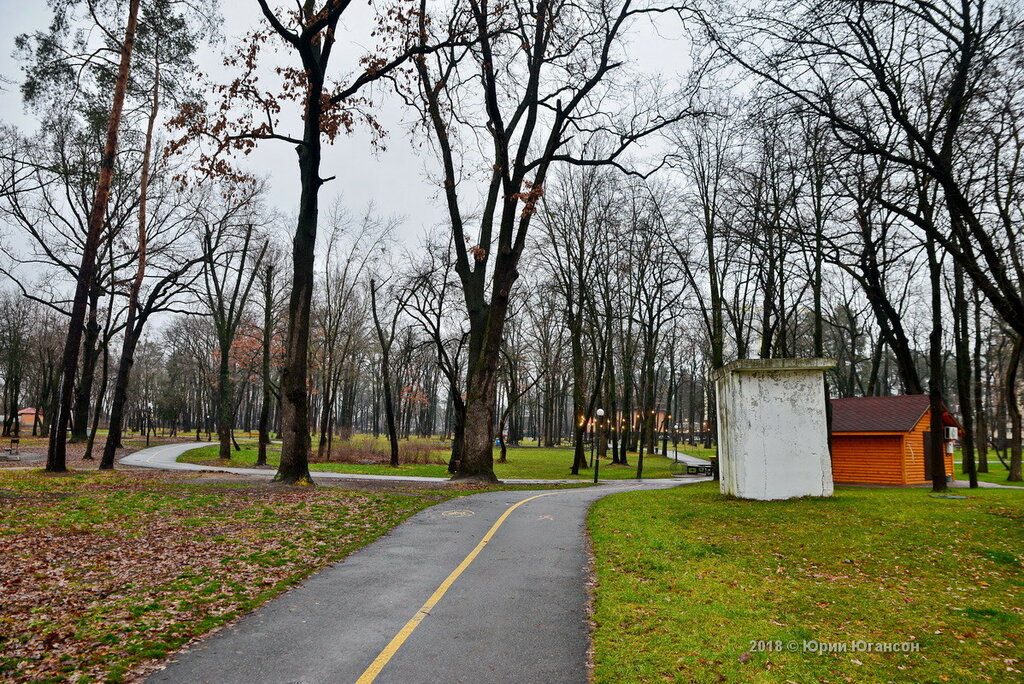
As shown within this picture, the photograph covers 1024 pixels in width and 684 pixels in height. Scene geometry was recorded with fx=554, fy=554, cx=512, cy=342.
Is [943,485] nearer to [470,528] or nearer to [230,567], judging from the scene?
[470,528]

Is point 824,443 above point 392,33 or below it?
below

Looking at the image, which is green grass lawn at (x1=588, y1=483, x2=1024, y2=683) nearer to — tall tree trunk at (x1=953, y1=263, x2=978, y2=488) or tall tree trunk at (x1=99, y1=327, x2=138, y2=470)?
tall tree trunk at (x1=953, y1=263, x2=978, y2=488)

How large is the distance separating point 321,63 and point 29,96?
7328 mm

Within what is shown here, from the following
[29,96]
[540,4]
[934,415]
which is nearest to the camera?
[29,96]

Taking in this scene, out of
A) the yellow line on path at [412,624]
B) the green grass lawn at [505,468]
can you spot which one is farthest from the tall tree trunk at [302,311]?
the green grass lawn at [505,468]

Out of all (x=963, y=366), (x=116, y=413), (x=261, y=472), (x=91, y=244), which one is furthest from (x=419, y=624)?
(x=963, y=366)

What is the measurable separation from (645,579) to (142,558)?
6.38m

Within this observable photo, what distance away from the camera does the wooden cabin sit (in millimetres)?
26438

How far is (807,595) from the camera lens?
255 inches

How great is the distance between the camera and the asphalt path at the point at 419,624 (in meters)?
4.14

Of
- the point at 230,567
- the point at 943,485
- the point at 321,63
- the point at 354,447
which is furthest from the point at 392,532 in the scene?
the point at 354,447

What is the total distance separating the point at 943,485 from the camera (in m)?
18.6

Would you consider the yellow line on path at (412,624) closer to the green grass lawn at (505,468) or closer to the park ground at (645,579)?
the park ground at (645,579)

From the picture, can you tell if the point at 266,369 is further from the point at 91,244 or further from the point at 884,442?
the point at 884,442
